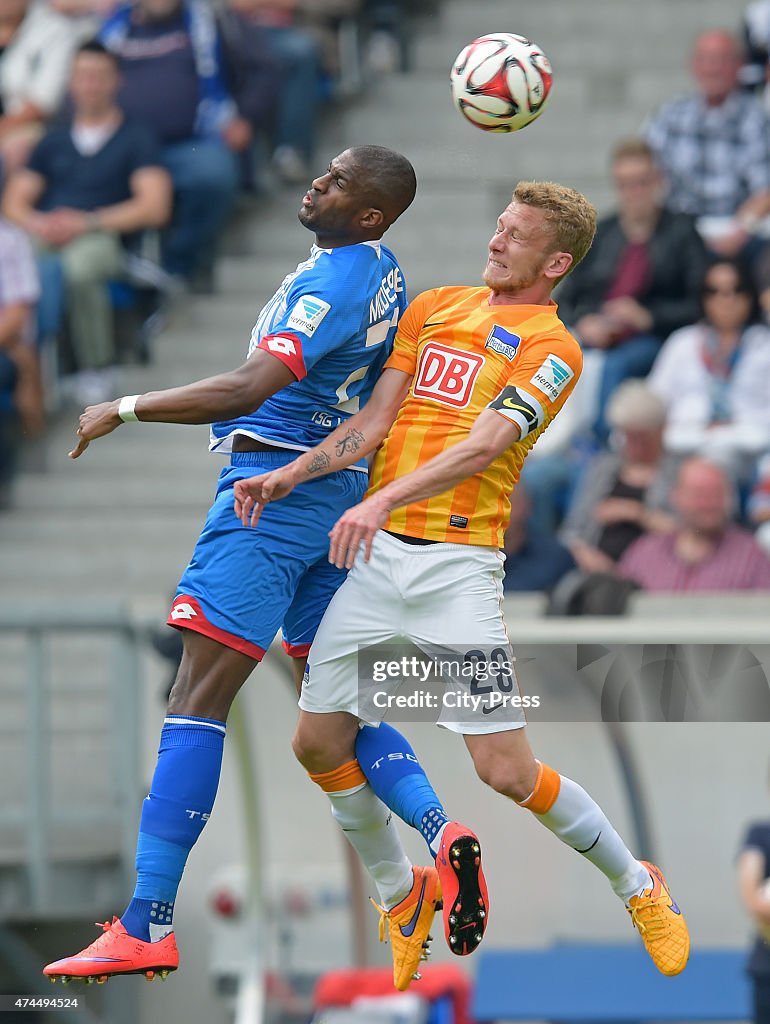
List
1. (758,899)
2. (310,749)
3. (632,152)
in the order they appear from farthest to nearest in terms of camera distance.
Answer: (632,152), (758,899), (310,749)

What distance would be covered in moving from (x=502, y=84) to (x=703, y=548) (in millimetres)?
3843

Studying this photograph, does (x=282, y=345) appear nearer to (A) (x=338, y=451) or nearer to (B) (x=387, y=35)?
(A) (x=338, y=451)

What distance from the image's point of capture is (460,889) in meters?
5.96

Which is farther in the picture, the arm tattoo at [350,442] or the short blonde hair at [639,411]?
the short blonde hair at [639,411]

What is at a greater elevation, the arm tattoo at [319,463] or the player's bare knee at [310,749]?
the arm tattoo at [319,463]

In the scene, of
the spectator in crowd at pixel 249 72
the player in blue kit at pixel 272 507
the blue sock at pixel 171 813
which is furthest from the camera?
the spectator in crowd at pixel 249 72

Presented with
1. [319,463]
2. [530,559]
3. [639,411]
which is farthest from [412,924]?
[639,411]

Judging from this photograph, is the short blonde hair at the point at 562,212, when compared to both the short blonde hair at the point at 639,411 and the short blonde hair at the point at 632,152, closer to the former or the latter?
the short blonde hair at the point at 639,411

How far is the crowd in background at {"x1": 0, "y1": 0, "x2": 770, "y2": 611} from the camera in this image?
9773 mm

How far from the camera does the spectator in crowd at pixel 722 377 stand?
9875 millimetres

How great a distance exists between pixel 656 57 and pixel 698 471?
13.2 ft

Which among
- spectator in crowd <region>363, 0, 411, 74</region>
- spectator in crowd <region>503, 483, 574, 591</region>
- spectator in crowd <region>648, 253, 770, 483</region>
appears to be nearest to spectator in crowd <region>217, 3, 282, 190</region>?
spectator in crowd <region>363, 0, 411, 74</region>

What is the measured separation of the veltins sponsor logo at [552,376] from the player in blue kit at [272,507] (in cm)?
52

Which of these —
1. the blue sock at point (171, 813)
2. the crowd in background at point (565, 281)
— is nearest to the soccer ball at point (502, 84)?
the blue sock at point (171, 813)
